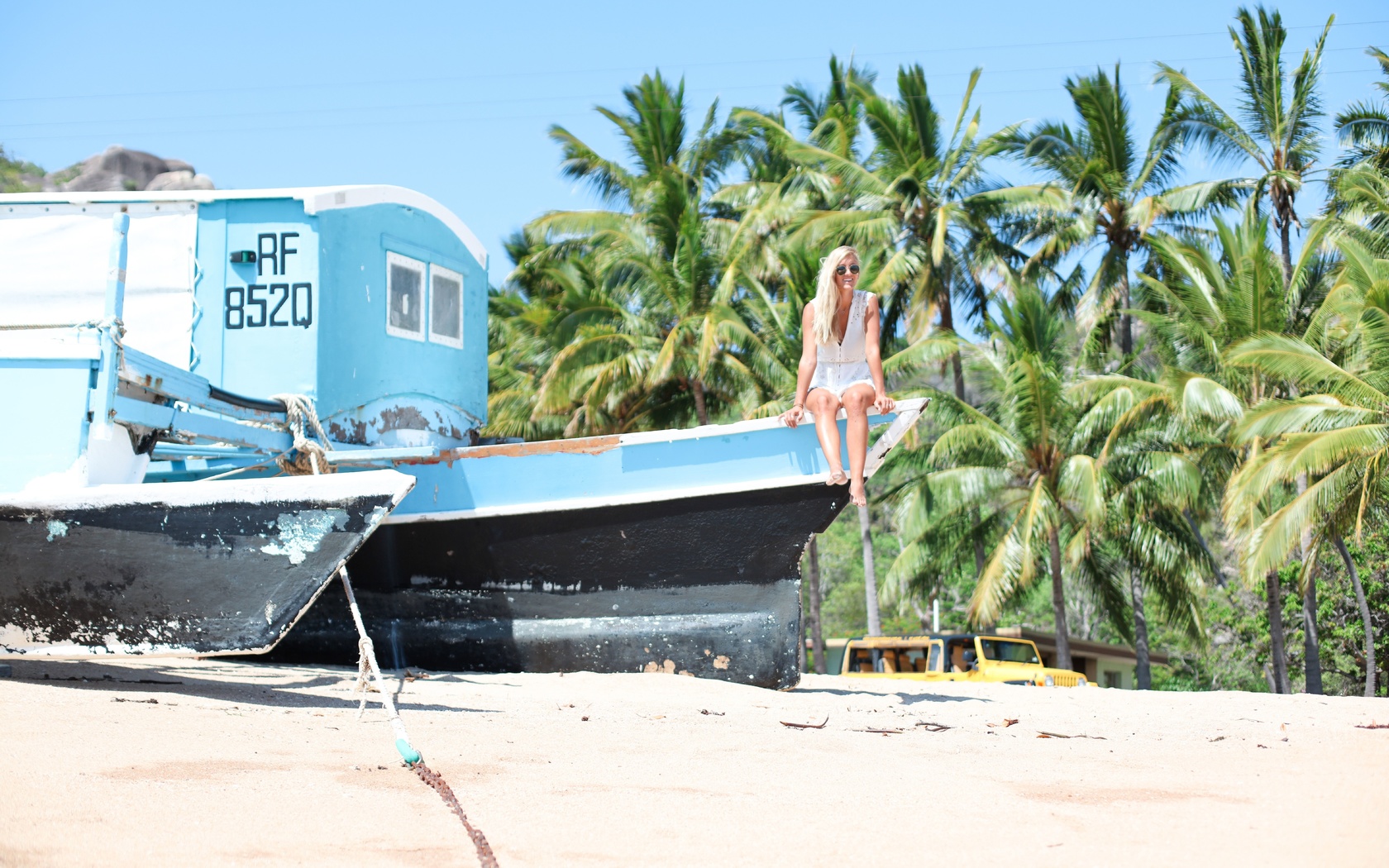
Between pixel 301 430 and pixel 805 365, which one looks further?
pixel 301 430

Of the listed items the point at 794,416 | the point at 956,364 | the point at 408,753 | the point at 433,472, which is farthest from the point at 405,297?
the point at 956,364

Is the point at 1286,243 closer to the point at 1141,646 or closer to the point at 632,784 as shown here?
the point at 1141,646

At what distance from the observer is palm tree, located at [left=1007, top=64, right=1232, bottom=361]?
2170 cm

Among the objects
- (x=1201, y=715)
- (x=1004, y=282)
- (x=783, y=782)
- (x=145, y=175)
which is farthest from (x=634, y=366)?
(x=145, y=175)

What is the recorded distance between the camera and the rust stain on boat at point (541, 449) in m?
8.05

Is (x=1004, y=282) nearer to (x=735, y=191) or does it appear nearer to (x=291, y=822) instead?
(x=735, y=191)

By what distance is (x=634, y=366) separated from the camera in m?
21.0

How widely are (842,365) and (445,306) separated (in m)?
3.91

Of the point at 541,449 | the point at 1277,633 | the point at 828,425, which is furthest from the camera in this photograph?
the point at 1277,633

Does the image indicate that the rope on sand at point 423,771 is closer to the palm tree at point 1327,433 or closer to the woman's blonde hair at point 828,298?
the woman's blonde hair at point 828,298

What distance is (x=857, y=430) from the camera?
6.82 meters

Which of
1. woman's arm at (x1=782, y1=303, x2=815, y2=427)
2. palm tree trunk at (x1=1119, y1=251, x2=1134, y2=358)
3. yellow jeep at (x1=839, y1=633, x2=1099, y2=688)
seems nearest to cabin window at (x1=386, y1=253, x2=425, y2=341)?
woman's arm at (x1=782, y1=303, x2=815, y2=427)

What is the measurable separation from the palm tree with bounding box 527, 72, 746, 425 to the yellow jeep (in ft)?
21.3

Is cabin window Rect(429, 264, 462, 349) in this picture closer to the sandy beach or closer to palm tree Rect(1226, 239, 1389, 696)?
the sandy beach
